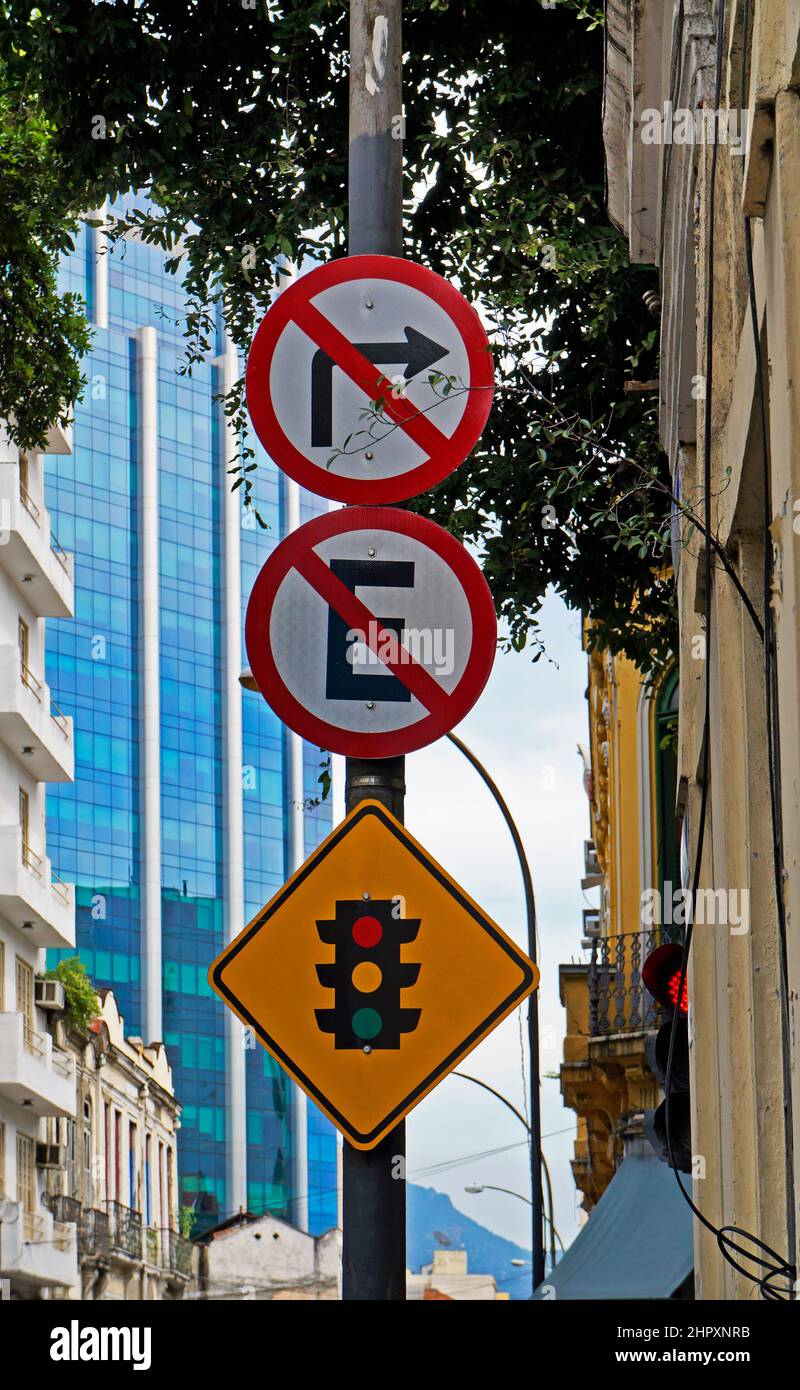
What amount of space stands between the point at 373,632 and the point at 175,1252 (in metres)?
80.1

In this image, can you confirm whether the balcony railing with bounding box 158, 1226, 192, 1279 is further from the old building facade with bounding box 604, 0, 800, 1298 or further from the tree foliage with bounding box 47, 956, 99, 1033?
the old building facade with bounding box 604, 0, 800, 1298

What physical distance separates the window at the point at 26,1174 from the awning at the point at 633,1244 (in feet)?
94.2

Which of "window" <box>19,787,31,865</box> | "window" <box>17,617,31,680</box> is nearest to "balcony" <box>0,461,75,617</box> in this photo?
"window" <box>17,617,31,680</box>

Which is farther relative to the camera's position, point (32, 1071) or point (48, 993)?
point (48, 993)

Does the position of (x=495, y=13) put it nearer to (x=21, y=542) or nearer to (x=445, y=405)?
(x=445, y=405)

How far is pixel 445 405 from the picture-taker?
4.41 m

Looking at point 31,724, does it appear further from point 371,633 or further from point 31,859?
point 371,633

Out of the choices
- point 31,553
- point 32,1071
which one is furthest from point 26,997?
point 31,553

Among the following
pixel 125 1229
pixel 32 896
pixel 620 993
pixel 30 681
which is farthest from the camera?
pixel 125 1229

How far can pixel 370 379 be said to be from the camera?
4.42m

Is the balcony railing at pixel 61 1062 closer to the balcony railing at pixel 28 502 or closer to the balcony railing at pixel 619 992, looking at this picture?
the balcony railing at pixel 28 502

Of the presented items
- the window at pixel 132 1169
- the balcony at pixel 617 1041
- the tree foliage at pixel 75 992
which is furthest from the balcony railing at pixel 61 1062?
the balcony at pixel 617 1041

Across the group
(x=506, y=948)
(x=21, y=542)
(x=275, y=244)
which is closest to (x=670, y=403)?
(x=506, y=948)
